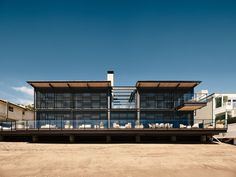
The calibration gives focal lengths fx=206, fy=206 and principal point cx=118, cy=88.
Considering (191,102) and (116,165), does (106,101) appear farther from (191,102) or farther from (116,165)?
(116,165)

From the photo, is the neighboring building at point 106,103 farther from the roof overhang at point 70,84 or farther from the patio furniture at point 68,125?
the patio furniture at point 68,125

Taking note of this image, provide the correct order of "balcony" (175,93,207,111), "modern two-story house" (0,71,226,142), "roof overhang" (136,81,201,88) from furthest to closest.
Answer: "modern two-story house" (0,71,226,142) < "roof overhang" (136,81,201,88) < "balcony" (175,93,207,111)

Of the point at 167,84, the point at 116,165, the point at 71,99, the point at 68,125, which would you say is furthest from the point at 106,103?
the point at 116,165

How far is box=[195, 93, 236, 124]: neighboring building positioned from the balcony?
2522 millimetres

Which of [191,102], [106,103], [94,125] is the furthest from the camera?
[106,103]

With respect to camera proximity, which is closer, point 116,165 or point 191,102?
point 116,165

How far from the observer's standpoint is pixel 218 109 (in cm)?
4166

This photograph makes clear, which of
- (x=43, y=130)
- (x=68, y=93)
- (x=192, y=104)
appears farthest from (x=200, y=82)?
(x=43, y=130)

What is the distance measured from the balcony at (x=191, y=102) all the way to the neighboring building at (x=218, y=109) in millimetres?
2522

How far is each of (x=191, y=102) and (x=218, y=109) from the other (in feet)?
66.8

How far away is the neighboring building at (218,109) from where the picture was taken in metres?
29.5

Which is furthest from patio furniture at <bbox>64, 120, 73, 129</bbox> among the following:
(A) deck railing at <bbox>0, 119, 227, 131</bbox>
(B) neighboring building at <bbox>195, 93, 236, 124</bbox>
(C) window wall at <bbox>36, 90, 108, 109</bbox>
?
(B) neighboring building at <bbox>195, 93, 236, 124</bbox>

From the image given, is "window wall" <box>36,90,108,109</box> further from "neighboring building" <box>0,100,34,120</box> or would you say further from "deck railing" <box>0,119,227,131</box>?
"deck railing" <box>0,119,227,131</box>

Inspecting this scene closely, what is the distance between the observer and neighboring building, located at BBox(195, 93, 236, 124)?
2946cm
